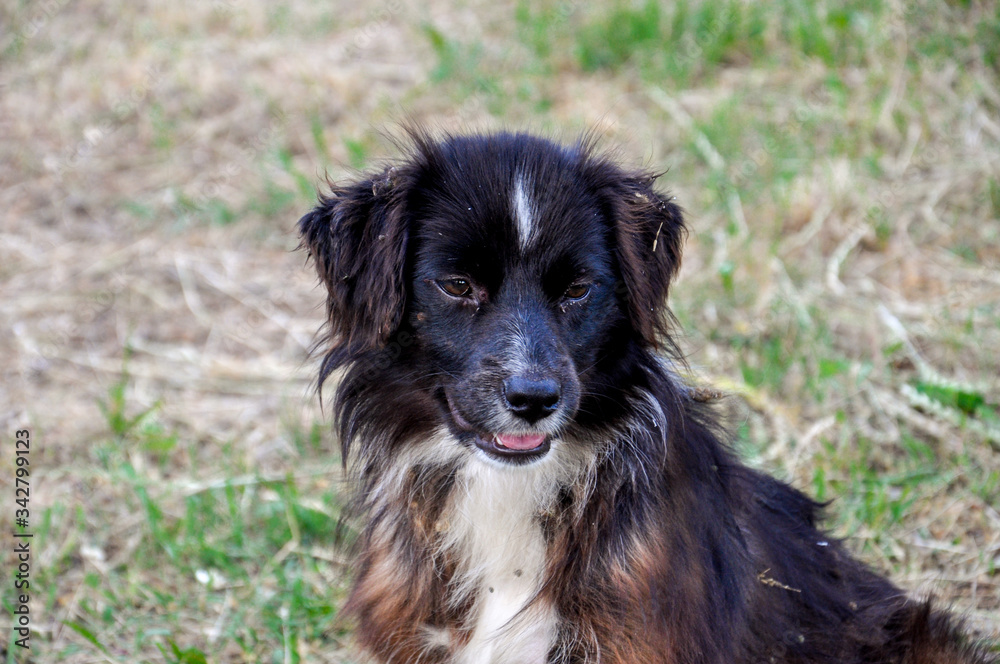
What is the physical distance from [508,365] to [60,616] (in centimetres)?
273

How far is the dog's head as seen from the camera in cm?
294

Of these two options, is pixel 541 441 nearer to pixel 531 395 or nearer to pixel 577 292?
pixel 531 395

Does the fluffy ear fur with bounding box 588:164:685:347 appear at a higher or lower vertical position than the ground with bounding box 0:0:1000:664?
higher

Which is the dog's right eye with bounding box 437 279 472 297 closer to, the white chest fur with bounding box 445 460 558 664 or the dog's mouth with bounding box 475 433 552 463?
the dog's mouth with bounding box 475 433 552 463

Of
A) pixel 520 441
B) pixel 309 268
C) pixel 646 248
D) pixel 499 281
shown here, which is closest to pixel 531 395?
pixel 520 441

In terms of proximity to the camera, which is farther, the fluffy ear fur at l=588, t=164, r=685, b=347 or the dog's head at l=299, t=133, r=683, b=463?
the fluffy ear fur at l=588, t=164, r=685, b=347

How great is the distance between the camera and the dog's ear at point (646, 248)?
3076 millimetres

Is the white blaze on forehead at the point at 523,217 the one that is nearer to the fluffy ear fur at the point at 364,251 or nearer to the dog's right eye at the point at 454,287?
the dog's right eye at the point at 454,287

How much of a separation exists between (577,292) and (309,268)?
13.9 ft

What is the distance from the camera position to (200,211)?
7418 mm

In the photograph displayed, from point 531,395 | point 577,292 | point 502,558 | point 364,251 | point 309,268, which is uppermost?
point 364,251

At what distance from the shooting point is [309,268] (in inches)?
274

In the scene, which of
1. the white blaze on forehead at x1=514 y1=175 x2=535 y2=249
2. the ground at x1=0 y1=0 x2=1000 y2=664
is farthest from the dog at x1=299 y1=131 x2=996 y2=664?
the ground at x1=0 y1=0 x2=1000 y2=664

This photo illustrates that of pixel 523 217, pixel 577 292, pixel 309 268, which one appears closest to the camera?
pixel 523 217
